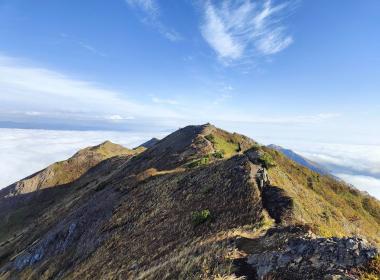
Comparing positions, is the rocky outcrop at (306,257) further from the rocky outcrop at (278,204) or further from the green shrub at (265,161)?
the green shrub at (265,161)

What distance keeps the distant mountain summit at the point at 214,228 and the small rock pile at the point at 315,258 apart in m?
0.06

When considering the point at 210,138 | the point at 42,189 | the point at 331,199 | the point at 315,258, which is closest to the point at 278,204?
the point at 315,258

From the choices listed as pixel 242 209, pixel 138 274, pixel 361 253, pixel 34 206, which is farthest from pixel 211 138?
pixel 34 206

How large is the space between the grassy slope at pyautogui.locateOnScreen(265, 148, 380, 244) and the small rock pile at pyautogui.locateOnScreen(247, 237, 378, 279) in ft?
49.4

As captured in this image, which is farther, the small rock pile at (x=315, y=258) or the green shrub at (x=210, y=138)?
the green shrub at (x=210, y=138)

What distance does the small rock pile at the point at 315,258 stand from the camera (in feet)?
55.7

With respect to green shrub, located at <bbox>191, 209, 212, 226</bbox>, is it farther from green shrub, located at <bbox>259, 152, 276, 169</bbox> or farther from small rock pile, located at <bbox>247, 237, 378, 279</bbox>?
green shrub, located at <bbox>259, 152, 276, 169</bbox>

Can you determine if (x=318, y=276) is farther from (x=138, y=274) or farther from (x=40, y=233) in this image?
(x=40, y=233)

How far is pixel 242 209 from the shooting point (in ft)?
100

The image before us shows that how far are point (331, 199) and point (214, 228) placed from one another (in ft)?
100

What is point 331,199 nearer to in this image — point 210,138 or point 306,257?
point 210,138

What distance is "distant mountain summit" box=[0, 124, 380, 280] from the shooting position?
63.0 feet

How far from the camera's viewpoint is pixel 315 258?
18.2 meters

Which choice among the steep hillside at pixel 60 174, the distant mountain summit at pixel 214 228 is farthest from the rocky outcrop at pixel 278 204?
the steep hillside at pixel 60 174
